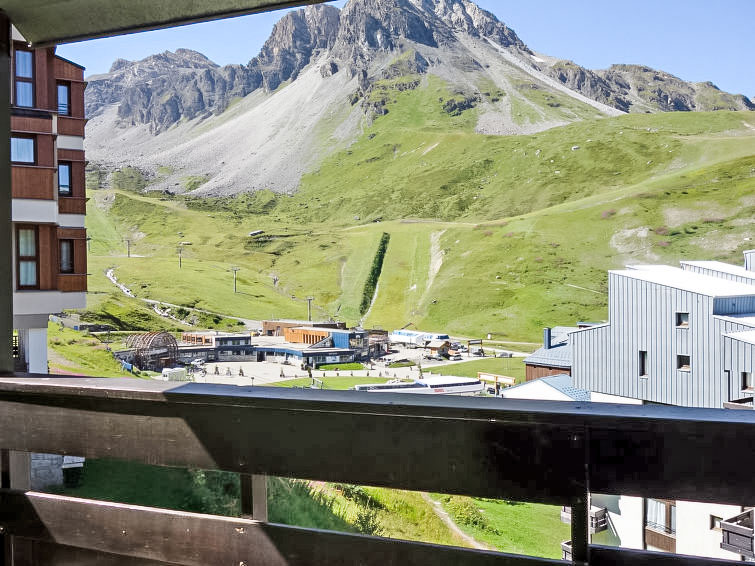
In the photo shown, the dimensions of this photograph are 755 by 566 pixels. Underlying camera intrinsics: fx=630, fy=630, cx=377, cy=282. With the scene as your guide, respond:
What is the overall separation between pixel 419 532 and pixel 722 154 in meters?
12.8

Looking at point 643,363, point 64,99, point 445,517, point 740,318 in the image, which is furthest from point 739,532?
point 445,517

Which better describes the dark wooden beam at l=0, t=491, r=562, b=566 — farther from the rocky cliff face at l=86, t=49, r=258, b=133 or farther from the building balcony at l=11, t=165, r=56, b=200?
the rocky cliff face at l=86, t=49, r=258, b=133

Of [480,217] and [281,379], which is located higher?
[480,217]

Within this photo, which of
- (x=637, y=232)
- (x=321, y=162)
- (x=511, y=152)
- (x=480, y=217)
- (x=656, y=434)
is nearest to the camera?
(x=656, y=434)

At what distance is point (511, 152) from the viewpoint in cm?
2295

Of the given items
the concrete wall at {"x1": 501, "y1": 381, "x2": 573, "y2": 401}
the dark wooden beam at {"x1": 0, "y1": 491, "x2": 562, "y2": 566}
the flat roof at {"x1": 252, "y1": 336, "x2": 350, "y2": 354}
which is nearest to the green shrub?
the flat roof at {"x1": 252, "y1": 336, "x2": 350, "y2": 354}

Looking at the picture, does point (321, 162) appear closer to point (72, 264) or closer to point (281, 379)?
point (281, 379)

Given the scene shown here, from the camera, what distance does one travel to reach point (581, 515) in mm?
591

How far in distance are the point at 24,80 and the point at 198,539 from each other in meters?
5.53

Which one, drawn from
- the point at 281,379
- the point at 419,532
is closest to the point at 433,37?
the point at 281,379

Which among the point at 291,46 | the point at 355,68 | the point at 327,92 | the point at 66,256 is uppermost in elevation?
the point at 291,46

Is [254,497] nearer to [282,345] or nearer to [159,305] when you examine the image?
[282,345]

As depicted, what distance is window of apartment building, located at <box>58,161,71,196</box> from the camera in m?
5.78

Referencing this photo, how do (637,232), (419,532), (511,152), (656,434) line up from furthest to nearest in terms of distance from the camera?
1. (511,152)
2. (637,232)
3. (419,532)
4. (656,434)
